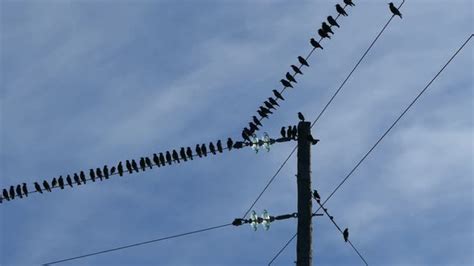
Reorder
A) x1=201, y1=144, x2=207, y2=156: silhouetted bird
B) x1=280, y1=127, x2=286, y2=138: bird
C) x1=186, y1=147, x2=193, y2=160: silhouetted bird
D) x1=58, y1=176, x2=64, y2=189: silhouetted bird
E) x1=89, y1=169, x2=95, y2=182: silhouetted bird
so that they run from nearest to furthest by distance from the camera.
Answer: x1=280, y1=127, x2=286, y2=138: bird < x1=186, y1=147, x2=193, y2=160: silhouetted bird < x1=201, y1=144, x2=207, y2=156: silhouetted bird < x1=89, y1=169, x2=95, y2=182: silhouetted bird < x1=58, y1=176, x2=64, y2=189: silhouetted bird

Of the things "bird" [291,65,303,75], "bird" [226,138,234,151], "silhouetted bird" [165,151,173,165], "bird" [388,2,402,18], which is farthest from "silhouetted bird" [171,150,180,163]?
"bird" [388,2,402,18]

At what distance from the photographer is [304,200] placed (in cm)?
2267

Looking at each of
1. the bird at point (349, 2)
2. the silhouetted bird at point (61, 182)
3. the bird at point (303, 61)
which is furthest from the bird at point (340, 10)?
the silhouetted bird at point (61, 182)

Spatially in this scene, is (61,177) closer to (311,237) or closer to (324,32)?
(324,32)

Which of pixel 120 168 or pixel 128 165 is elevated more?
pixel 128 165

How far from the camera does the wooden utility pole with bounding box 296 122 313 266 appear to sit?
2198 cm

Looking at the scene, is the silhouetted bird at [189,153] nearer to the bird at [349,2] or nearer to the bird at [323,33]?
the bird at [323,33]

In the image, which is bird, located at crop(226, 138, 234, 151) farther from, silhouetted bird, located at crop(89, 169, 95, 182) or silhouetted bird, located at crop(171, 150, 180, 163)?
silhouetted bird, located at crop(89, 169, 95, 182)

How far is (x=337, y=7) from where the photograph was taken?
89.0ft

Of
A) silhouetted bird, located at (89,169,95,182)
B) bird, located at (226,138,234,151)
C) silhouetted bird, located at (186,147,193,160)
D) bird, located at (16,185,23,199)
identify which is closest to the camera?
bird, located at (226,138,234,151)

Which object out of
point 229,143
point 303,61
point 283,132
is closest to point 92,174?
point 229,143

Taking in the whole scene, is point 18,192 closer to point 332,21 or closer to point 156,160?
point 156,160

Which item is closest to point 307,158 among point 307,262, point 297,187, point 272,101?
point 297,187

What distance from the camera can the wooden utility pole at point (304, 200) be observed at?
866 inches
